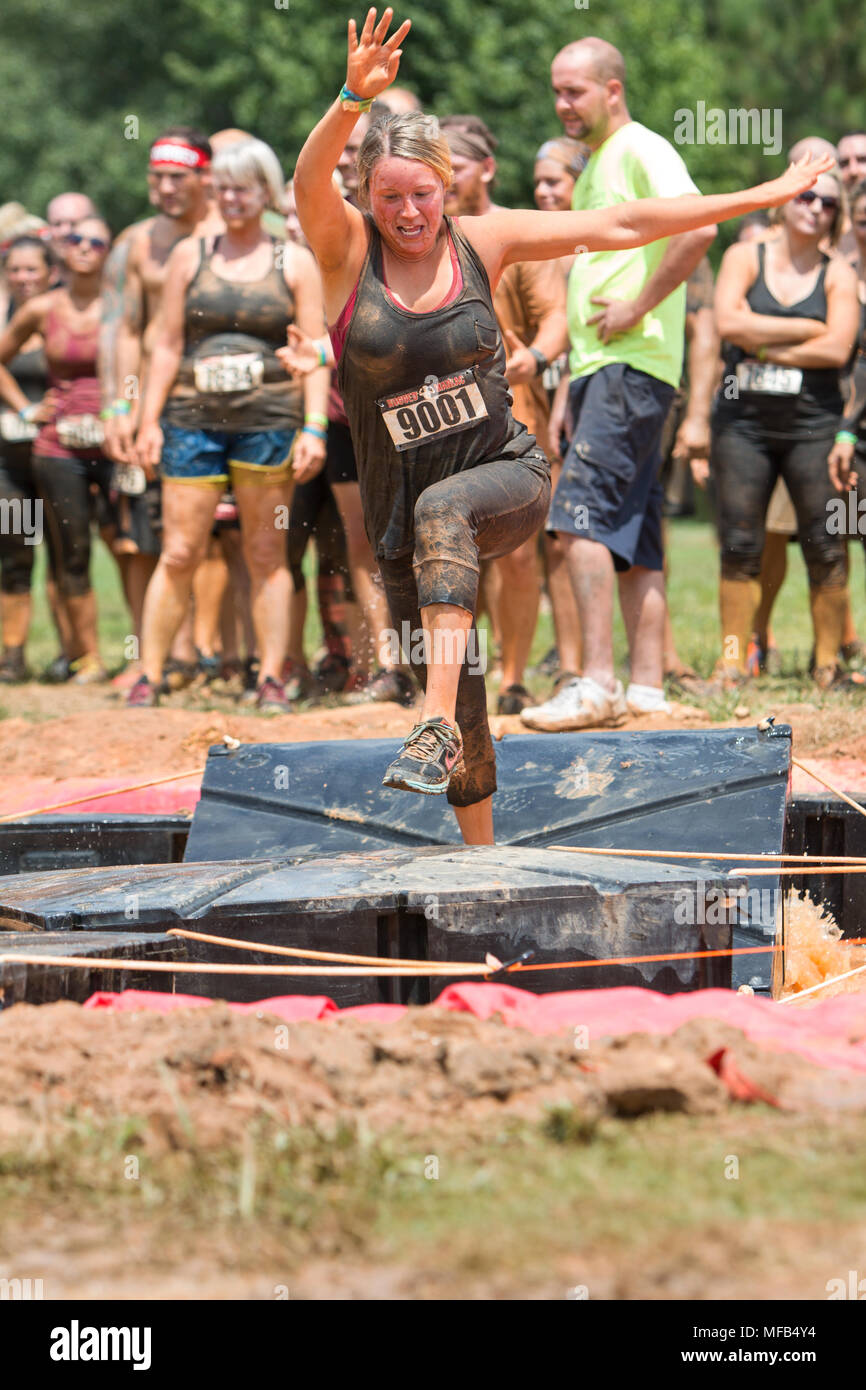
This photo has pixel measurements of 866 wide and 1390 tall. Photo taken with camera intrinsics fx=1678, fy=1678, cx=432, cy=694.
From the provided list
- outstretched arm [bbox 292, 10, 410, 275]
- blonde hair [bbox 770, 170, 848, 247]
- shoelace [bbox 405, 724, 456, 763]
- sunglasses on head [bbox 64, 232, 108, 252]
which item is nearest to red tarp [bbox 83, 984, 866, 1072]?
shoelace [bbox 405, 724, 456, 763]

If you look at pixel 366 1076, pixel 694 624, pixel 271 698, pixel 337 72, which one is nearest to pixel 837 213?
pixel 271 698

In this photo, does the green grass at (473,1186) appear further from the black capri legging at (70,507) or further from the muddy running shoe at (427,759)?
the black capri legging at (70,507)

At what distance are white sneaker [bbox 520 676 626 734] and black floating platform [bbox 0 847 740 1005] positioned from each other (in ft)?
7.51

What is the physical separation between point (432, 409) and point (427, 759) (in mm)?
965

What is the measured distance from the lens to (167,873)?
4242 millimetres

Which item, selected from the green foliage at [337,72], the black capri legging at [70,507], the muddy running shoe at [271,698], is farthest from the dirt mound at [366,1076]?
the green foliage at [337,72]

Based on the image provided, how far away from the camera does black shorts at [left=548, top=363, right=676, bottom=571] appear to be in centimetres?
643

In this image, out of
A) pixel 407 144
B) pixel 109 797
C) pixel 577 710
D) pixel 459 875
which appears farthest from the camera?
pixel 577 710

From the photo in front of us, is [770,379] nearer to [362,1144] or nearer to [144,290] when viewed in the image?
[144,290]

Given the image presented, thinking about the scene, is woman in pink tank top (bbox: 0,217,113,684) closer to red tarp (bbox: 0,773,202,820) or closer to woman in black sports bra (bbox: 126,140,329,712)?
woman in black sports bra (bbox: 126,140,329,712)

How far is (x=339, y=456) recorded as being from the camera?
25.8 feet

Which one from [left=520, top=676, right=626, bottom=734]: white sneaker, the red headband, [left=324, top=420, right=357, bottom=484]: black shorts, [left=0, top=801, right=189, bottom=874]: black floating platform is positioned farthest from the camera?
the red headband
